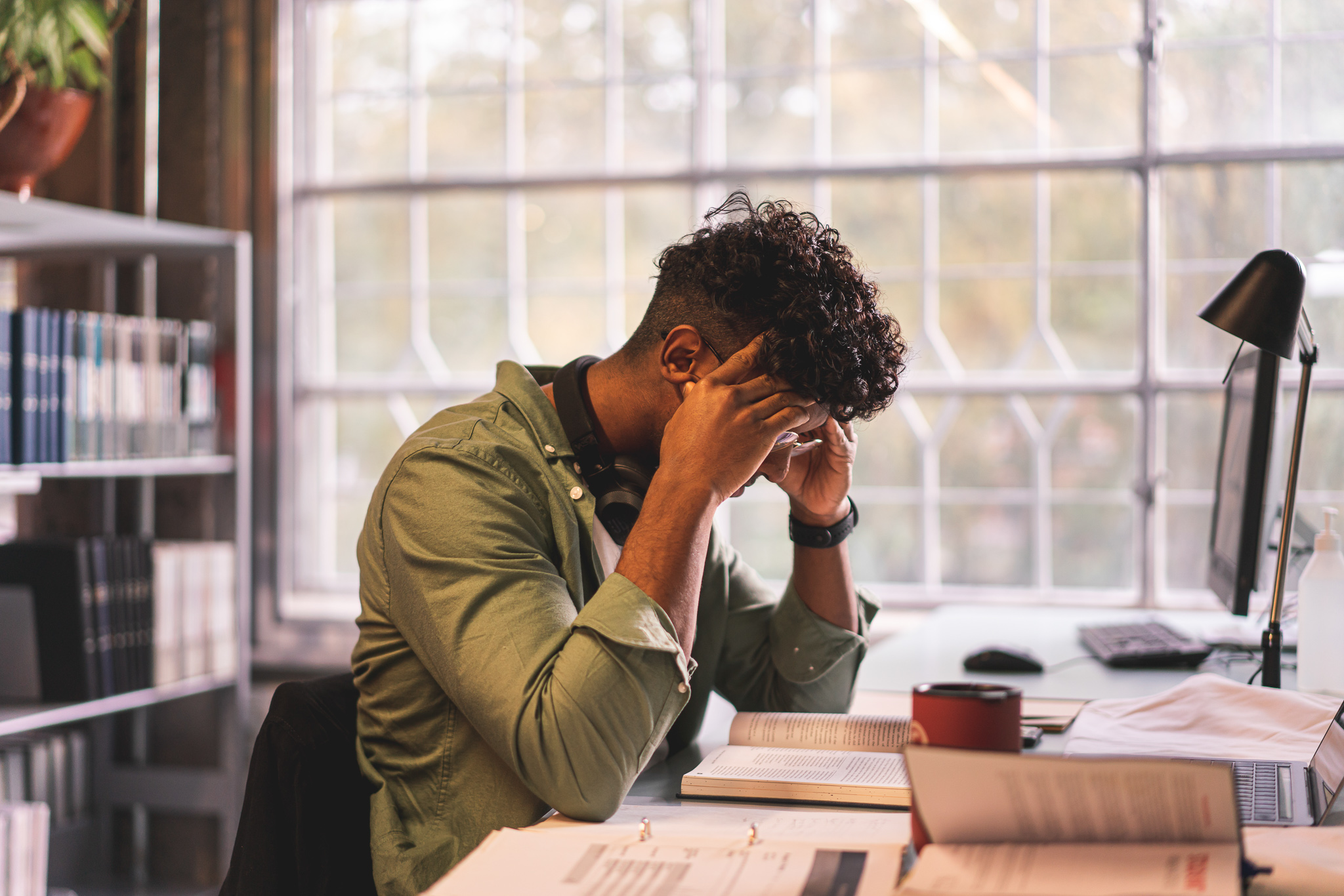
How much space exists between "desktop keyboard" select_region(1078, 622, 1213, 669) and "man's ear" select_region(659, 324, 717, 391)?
41.8 inches

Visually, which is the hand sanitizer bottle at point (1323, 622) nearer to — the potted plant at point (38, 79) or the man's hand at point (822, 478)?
the man's hand at point (822, 478)

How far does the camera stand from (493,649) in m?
1.10

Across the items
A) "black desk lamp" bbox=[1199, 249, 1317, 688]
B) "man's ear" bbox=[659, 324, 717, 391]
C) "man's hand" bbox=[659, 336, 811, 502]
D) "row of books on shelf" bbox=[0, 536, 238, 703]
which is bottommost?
"row of books on shelf" bbox=[0, 536, 238, 703]

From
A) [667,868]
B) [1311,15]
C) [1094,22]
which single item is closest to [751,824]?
[667,868]

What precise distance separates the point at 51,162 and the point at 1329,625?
2.73 meters

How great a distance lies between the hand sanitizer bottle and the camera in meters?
1.61

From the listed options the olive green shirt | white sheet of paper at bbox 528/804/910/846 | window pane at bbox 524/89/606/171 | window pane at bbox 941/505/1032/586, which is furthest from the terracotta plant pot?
window pane at bbox 941/505/1032/586

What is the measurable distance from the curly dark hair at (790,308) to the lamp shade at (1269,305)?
43 centimetres

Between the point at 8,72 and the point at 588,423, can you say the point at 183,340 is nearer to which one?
the point at 8,72

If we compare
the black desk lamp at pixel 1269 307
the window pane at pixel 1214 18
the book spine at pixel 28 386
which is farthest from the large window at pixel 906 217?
the black desk lamp at pixel 1269 307

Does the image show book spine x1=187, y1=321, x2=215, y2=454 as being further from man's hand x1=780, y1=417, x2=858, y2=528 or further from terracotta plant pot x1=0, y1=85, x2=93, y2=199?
man's hand x1=780, y1=417, x2=858, y2=528

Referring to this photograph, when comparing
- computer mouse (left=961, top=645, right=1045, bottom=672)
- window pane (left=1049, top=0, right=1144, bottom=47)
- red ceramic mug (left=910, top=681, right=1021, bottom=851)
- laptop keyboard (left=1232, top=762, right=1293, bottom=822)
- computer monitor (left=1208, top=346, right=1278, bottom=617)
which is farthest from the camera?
window pane (left=1049, top=0, right=1144, bottom=47)

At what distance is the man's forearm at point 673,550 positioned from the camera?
3.78ft

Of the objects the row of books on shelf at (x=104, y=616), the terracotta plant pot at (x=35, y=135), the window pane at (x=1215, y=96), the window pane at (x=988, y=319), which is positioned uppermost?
the window pane at (x=1215, y=96)
